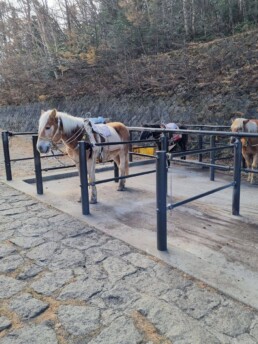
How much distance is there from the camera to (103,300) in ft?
6.36

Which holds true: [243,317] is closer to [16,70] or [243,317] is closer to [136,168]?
[136,168]

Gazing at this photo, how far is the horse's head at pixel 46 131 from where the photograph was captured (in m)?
3.69

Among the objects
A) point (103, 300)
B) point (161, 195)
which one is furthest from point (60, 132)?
point (103, 300)

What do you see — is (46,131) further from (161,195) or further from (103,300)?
(103,300)

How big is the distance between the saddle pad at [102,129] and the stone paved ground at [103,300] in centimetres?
190

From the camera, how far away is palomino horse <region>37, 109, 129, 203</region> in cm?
371

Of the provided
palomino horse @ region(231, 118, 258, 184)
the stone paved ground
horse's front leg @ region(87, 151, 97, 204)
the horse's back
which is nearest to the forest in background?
palomino horse @ region(231, 118, 258, 184)

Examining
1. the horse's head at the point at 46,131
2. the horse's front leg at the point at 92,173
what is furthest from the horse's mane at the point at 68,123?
the horse's front leg at the point at 92,173

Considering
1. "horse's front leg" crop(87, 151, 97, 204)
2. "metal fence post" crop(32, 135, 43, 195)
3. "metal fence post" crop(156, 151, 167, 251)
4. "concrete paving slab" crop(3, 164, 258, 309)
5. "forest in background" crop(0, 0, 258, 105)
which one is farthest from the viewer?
"forest in background" crop(0, 0, 258, 105)

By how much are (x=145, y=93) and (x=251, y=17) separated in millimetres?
6065

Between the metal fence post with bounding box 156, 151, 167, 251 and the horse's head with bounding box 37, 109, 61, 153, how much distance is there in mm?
1899

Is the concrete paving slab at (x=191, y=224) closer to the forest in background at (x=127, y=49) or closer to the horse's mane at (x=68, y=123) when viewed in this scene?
the horse's mane at (x=68, y=123)

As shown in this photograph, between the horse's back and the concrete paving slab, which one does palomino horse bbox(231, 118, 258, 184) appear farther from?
the horse's back

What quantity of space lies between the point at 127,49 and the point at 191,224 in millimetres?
12236
